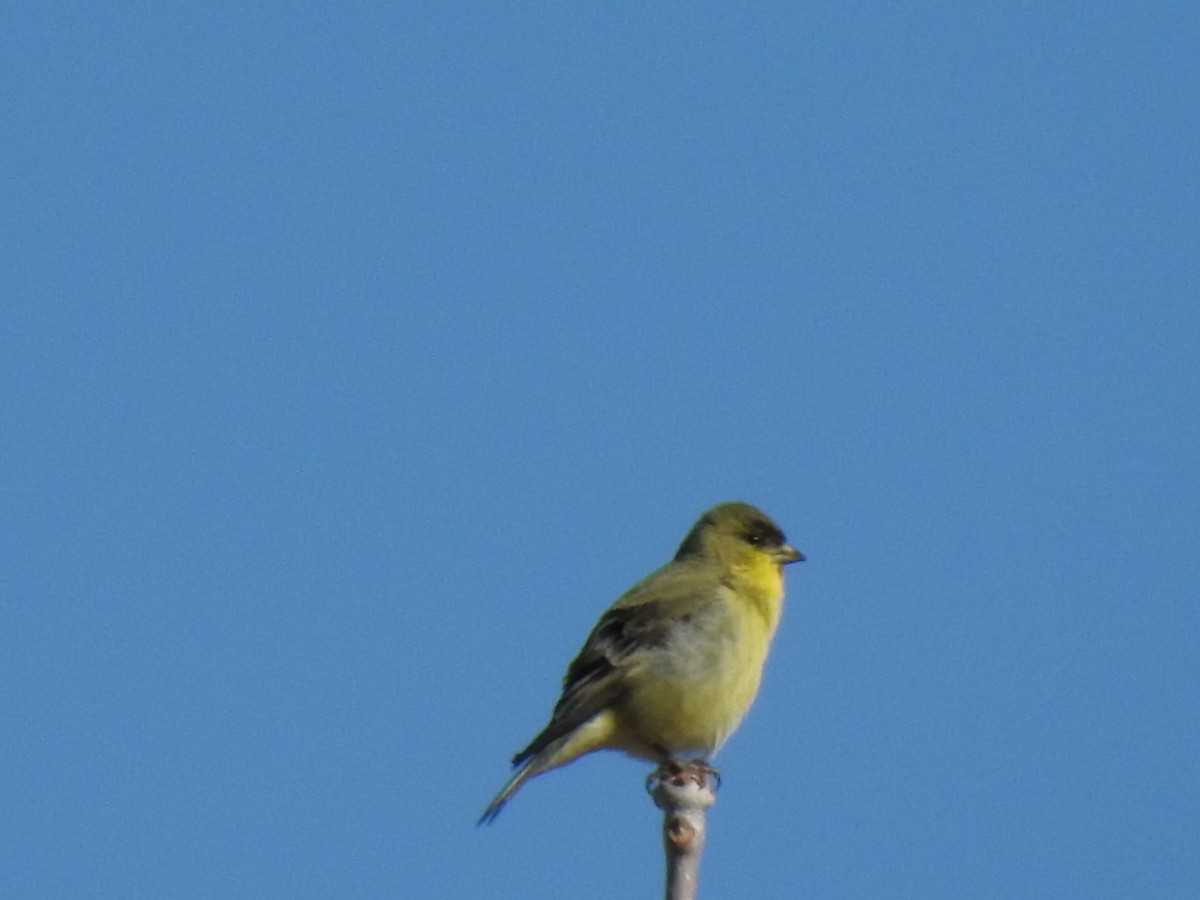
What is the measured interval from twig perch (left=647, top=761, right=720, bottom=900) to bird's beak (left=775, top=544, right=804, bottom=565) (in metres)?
5.19

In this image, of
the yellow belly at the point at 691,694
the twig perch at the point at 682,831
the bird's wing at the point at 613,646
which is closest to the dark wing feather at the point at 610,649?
the bird's wing at the point at 613,646

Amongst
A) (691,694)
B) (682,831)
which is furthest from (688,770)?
(682,831)

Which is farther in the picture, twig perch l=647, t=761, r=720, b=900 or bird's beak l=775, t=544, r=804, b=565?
bird's beak l=775, t=544, r=804, b=565

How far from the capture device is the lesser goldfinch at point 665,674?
31.5 feet

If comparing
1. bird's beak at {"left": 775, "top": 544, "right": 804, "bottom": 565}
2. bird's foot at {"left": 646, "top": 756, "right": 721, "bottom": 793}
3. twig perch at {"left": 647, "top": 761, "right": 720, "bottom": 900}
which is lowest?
twig perch at {"left": 647, "top": 761, "right": 720, "bottom": 900}

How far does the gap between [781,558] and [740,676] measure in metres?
1.10

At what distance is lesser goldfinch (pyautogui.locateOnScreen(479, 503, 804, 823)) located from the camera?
9602mm

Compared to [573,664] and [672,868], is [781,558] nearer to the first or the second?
[573,664]

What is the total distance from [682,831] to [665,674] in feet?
15.0

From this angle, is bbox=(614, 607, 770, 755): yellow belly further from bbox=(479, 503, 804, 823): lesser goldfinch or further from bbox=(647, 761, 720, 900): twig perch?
bbox=(647, 761, 720, 900): twig perch

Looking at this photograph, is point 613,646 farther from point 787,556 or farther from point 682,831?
point 682,831

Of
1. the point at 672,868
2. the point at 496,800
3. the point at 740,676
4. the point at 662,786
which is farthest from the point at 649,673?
the point at 672,868

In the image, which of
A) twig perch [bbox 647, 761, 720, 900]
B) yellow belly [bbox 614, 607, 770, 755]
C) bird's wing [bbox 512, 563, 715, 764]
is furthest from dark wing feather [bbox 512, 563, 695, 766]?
twig perch [bbox 647, 761, 720, 900]

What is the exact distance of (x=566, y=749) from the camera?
9320 mm
